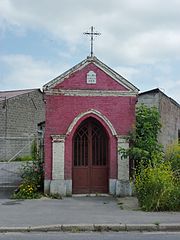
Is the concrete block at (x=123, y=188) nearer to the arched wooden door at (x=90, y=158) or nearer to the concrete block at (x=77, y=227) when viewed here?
the arched wooden door at (x=90, y=158)

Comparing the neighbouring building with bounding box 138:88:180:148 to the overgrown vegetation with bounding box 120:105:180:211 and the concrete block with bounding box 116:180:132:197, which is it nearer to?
the overgrown vegetation with bounding box 120:105:180:211

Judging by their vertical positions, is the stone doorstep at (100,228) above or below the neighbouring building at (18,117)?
below

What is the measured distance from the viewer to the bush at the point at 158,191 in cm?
1403

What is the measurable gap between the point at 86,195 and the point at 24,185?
2384 mm

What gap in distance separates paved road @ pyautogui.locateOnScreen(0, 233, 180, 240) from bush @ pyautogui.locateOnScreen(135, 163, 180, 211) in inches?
121

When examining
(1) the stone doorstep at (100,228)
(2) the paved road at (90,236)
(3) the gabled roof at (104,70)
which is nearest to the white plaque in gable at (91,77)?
(3) the gabled roof at (104,70)

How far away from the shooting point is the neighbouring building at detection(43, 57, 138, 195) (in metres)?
17.6

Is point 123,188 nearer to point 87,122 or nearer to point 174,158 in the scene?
point 174,158

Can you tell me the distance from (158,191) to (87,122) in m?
5.13

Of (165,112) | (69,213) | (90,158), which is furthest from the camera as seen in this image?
(165,112)

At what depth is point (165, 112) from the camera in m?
22.7

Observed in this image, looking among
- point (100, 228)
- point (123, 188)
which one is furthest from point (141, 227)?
point (123, 188)

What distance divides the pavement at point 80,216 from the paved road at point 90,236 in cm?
37

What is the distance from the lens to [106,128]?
17844 mm
